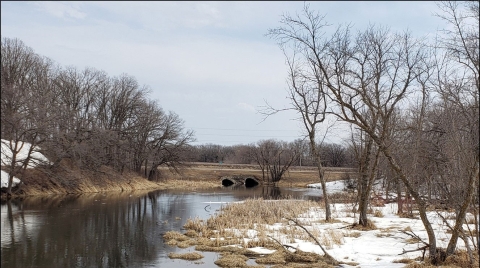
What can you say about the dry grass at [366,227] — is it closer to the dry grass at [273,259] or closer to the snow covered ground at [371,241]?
the snow covered ground at [371,241]

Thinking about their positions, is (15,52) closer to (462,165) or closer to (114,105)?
(114,105)

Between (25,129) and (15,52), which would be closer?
(25,129)

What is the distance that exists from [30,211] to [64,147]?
7537mm

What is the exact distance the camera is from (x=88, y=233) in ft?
59.8

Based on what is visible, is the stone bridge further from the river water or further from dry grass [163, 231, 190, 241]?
dry grass [163, 231, 190, 241]

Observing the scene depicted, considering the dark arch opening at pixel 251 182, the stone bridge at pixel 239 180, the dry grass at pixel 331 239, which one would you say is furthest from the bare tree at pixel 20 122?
the dark arch opening at pixel 251 182

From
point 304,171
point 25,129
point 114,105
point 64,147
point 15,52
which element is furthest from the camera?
point 304,171

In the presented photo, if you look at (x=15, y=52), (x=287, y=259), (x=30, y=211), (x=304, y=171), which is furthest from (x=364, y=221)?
(x=304, y=171)

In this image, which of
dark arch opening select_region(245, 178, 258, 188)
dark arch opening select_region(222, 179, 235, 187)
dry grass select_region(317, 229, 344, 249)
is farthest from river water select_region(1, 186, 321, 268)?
dark arch opening select_region(245, 178, 258, 188)

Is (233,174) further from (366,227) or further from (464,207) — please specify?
(464,207)

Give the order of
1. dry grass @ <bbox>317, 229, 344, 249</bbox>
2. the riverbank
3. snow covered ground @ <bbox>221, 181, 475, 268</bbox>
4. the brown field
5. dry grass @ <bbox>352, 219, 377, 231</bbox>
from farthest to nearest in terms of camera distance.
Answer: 1. the brown field
2. dry grass @ <bbox>352, 219, 377, 231</bbox>
3. dry grass @ <bbox>317, 229, 344, 249</bbox>
4. snow covered ground @ <bbox>221, 181, 475, 268</bbox>
5. the riverbank

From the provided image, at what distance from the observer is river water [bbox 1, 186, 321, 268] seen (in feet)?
43.2

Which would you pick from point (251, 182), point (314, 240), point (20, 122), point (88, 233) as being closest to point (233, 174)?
point (251, 182)

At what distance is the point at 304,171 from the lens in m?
71.6
